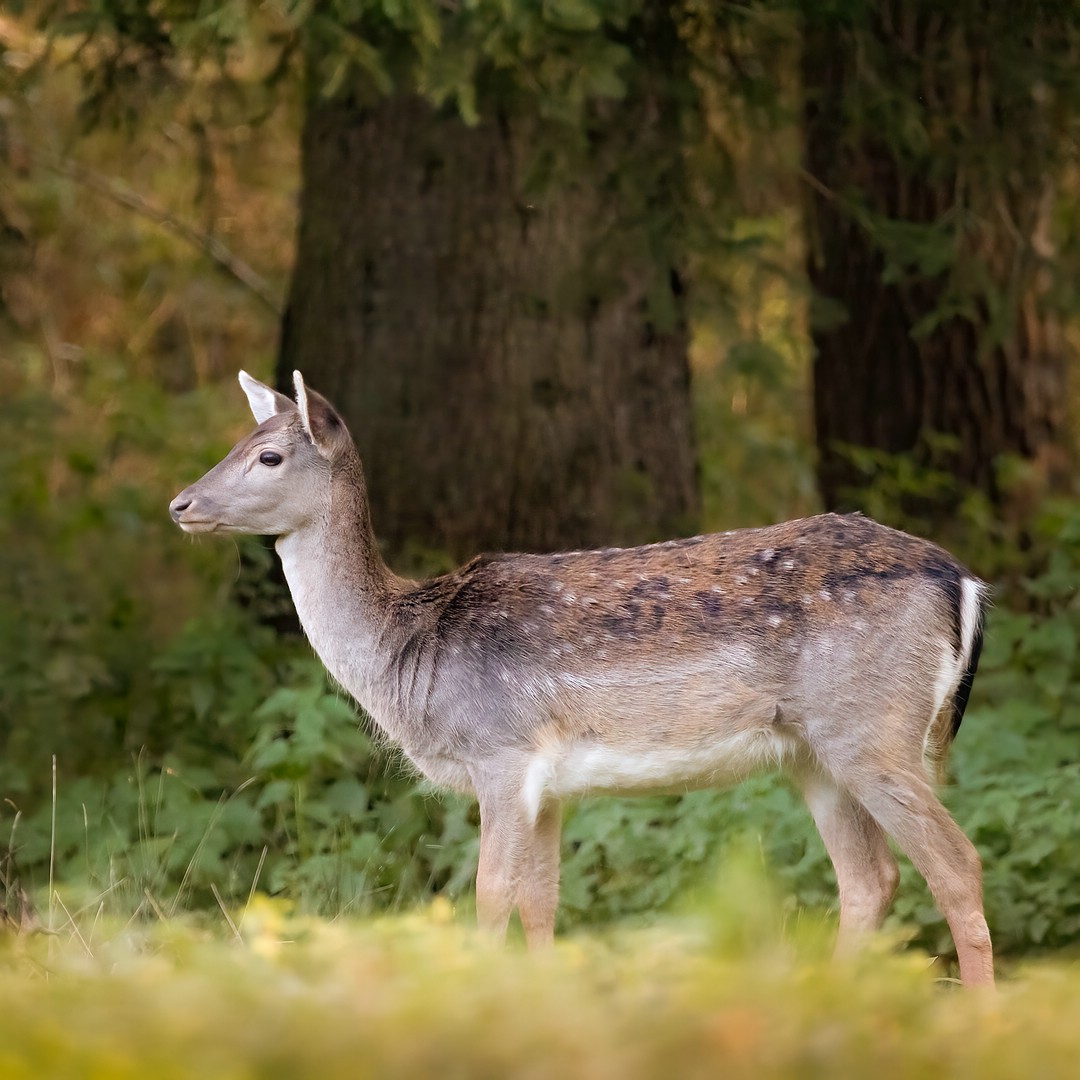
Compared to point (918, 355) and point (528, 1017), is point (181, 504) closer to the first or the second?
point (528, 1017)

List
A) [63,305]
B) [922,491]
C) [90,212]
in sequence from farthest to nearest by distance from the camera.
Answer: [63,305]
[90,212]
[922,491]

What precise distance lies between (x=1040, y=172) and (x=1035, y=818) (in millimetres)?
3213

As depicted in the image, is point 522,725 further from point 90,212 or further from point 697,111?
point 90,212

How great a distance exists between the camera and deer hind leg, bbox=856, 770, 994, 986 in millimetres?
5125

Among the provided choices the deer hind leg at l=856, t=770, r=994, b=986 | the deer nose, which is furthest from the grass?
the deer nose

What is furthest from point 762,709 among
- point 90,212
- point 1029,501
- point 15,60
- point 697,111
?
point 90,212

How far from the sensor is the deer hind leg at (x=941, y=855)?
5125 millimetres

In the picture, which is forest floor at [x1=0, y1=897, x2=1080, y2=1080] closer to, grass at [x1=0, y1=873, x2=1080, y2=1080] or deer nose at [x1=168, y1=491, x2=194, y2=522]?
grass at [x1=0, y1=873, x2=1080, y2=1080]

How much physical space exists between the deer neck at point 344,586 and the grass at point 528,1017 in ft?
8.43

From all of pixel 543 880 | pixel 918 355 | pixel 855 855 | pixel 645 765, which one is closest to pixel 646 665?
pixel 645 765

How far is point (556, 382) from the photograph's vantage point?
863 centimetres

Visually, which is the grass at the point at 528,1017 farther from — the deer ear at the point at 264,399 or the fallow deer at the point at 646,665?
the deer ear at the point at 264,399

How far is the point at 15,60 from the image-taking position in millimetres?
12133

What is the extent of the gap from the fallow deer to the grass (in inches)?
83.4
